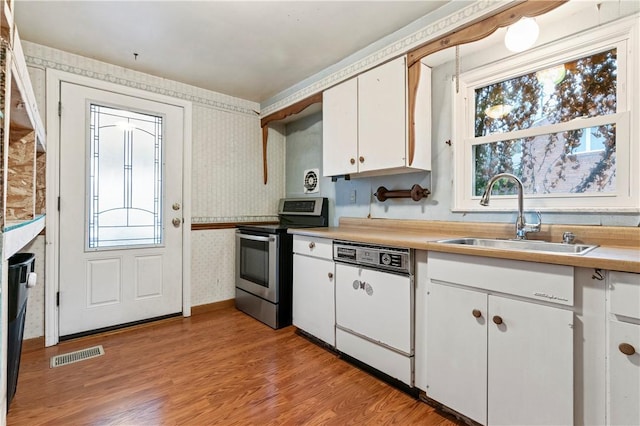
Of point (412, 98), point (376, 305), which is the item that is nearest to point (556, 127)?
point (412, 98)

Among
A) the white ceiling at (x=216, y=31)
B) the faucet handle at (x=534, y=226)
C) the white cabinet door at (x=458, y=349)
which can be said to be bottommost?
the white cabinet door at (x=458, y=349)

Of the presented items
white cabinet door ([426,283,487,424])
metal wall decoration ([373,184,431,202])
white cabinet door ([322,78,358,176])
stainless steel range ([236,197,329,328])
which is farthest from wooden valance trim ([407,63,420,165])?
stainless steel range ([236,197,329,328])

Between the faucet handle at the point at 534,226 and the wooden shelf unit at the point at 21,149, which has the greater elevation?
the wooden shelf unit at the point at 21,149

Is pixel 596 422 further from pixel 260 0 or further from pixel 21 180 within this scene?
pixel 21 180

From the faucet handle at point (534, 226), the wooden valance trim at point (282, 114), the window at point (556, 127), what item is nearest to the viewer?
the window at point (556, 127)

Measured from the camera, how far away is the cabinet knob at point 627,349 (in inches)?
41.3

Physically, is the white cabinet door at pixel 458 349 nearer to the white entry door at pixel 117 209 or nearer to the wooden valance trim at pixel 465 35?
the wooden valance trim at pixel 465 35

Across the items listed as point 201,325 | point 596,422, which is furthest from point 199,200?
point 596,422

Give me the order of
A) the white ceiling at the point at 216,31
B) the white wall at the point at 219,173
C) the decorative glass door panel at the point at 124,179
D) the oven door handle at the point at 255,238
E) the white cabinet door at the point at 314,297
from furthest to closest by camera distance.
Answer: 1. the white wall at the point at 219,173
2. the oven door handle at the point at 255,238
3. the decorative glass door panel at the point at 124,179
4. the white cabinet door at the point at 314,297
5. the white ceiling at the point at 216,31

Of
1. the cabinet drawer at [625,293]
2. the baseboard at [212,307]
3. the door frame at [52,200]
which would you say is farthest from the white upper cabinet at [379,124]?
the door frame at [52,200]

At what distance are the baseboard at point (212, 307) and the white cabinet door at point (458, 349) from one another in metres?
2.29

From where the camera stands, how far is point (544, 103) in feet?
5.95

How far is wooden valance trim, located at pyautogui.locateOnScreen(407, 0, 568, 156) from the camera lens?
160cm

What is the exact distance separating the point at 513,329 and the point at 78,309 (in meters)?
3.00
